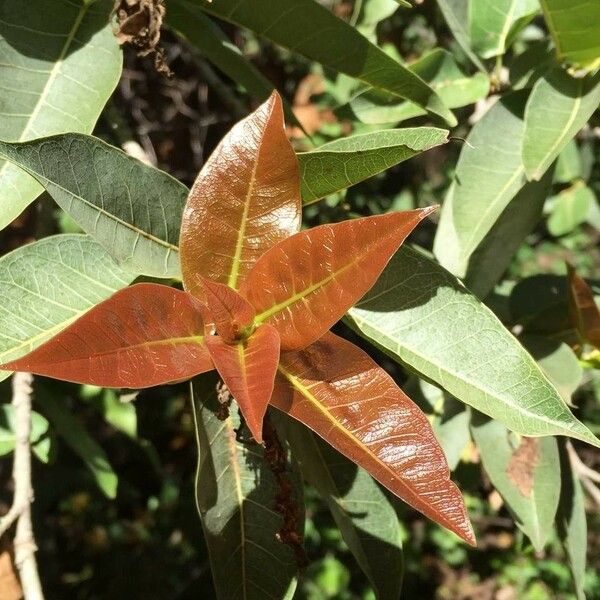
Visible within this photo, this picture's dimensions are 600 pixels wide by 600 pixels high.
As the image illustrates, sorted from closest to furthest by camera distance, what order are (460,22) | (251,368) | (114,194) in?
1. (251,368)
2. (114,194)
3. (460,22)

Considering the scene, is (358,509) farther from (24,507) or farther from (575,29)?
(575,29)

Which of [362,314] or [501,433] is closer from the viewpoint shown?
[362,314]

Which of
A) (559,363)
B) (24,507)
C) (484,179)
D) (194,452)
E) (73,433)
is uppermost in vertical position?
(484,179)

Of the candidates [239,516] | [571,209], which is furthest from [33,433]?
[571,209]

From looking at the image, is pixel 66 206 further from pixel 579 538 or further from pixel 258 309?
pixel 579 538

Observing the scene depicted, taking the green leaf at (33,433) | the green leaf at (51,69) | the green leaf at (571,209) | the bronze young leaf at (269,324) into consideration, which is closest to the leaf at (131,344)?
the bronze young leaf at (269,324)

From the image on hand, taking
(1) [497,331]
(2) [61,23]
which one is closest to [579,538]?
(1) [497,331]

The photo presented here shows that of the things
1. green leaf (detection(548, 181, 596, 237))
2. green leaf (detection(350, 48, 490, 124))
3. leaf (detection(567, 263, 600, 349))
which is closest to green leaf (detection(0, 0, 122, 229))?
green leaf (detection(350, 48, 490, 124))
